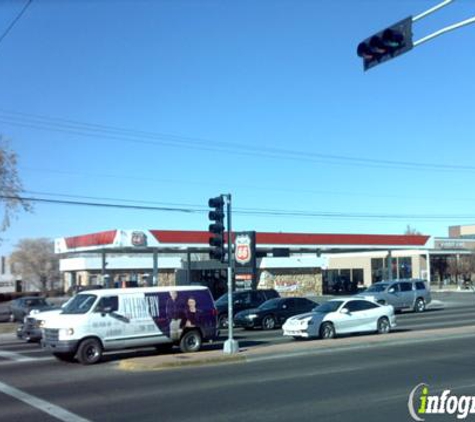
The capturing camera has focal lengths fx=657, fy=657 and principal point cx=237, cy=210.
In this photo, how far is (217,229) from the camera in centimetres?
1805

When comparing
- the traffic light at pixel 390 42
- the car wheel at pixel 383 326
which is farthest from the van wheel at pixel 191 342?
the traffic light at pixel 390 42

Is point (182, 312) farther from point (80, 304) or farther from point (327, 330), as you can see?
point (327, 330)

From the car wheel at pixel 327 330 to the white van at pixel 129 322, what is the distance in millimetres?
4031

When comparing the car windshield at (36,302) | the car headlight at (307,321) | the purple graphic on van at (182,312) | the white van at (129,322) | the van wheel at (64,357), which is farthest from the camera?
the car windshield at (36,302)

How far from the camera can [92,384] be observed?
13.7 m

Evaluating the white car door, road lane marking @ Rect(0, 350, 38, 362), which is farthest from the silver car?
road lane marking @ Rect(0, 350, 38, 362)

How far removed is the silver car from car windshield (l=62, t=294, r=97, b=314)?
2084 cm

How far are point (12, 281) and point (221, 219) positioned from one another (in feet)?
373

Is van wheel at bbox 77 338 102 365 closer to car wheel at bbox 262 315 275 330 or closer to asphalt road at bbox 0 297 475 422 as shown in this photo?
asphalt road at bbox 0 297 475 422

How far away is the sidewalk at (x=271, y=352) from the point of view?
16081 millimetres

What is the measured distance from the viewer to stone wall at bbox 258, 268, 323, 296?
186 ft

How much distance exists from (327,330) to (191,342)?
16.6 feet

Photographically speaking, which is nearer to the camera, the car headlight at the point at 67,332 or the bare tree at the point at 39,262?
the car headlight at the point at 67,332

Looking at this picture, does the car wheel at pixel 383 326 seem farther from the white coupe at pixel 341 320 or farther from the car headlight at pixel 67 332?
the car headlight at pixel 67 332
